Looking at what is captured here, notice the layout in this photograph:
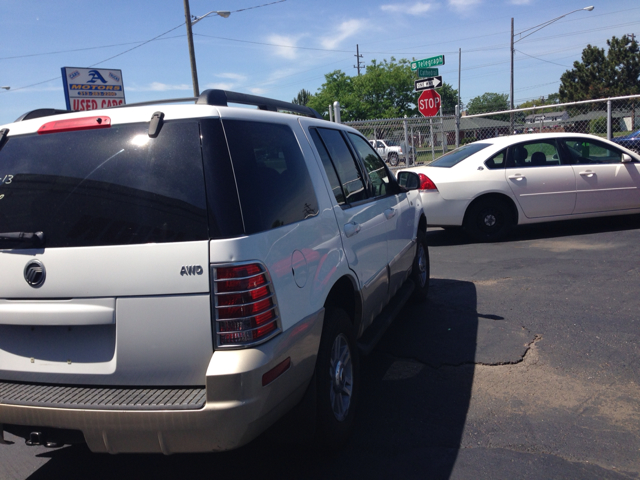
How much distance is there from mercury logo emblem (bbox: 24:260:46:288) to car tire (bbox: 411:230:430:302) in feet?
12.3

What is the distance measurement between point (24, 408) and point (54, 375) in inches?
6.8

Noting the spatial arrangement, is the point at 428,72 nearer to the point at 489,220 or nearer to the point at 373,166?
the point at 489,220

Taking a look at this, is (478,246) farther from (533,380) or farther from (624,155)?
(533,380)

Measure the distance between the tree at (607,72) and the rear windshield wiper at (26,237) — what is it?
6307 cm

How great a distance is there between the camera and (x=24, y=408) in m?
2.40

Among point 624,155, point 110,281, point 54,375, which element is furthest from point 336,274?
point 624,155

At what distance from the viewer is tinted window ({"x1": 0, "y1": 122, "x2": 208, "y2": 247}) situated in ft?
7.84

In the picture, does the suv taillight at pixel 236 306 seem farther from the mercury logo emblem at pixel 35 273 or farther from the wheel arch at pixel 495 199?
the wheel arch at pixel 495 199

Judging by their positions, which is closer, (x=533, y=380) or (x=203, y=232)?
(x=203, y=232)

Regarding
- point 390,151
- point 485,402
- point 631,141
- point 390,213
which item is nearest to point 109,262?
point 485,402

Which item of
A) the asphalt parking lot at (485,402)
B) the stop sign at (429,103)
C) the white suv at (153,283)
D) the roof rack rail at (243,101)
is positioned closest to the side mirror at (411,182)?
the asphalt parking lot at (485,402)

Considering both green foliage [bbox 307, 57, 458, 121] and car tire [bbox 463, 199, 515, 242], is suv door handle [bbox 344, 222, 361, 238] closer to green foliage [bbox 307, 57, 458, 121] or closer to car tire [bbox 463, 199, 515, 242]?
car tire [bbox 463, 199, 515, 242]

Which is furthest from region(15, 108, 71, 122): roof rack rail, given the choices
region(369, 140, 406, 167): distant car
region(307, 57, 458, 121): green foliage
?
region(307, 57, 458, 121): green foliage

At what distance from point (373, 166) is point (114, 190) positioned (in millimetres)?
2722
